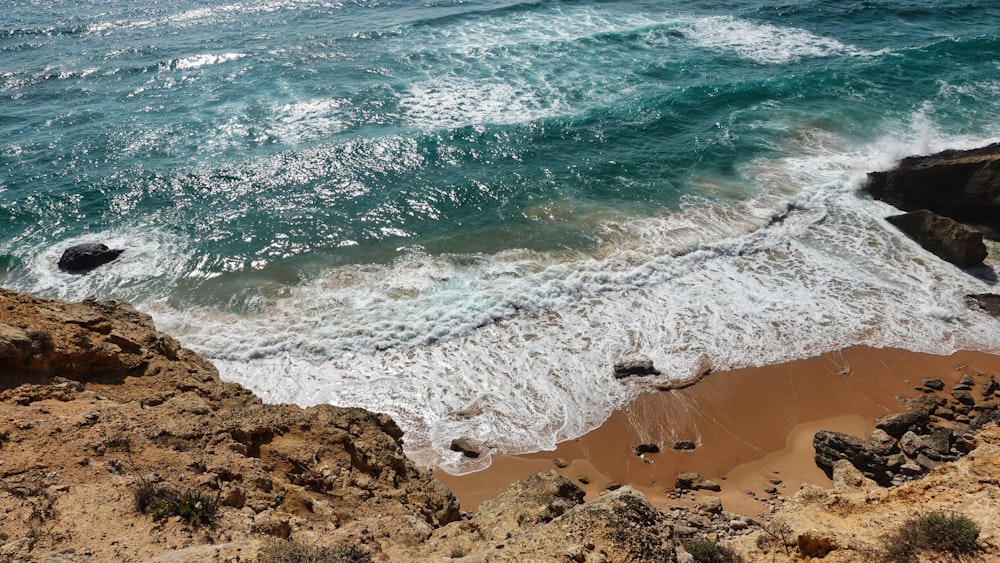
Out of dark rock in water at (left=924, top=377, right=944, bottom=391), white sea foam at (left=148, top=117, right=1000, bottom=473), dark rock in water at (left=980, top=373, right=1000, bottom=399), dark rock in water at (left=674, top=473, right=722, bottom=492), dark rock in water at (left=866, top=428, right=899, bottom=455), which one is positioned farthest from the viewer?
white sea foam at (left=148, top=117, right=1000, bottom=473)

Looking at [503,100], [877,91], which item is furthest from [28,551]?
[877,91]

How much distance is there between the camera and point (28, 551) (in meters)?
4.52

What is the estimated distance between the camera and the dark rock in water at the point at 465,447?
10344 millimetres

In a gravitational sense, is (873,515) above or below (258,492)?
below

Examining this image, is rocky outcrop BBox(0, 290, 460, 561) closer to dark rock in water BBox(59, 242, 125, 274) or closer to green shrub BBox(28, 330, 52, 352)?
green shrub BBox(28, 330, 52, 352)

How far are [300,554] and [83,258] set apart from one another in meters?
15.2

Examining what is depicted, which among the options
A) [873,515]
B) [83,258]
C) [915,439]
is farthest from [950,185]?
[83,258]

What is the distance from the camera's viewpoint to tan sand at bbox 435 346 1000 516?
977 centimetres

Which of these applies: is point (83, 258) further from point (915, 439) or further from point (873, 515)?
point (915, 439)

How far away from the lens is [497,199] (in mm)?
18641

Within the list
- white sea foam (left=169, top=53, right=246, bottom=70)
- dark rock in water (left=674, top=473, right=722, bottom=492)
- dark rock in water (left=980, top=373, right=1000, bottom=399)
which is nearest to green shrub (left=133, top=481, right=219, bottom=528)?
dark rock in water (left=674, top=473, right=722, bottom=492)

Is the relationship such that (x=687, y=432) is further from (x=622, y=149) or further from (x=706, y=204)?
(x=622, y=149)

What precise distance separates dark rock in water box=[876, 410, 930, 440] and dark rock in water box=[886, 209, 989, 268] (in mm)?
7139

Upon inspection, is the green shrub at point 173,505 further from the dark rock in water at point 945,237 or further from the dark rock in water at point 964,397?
the dark rock in water at point 945,237
